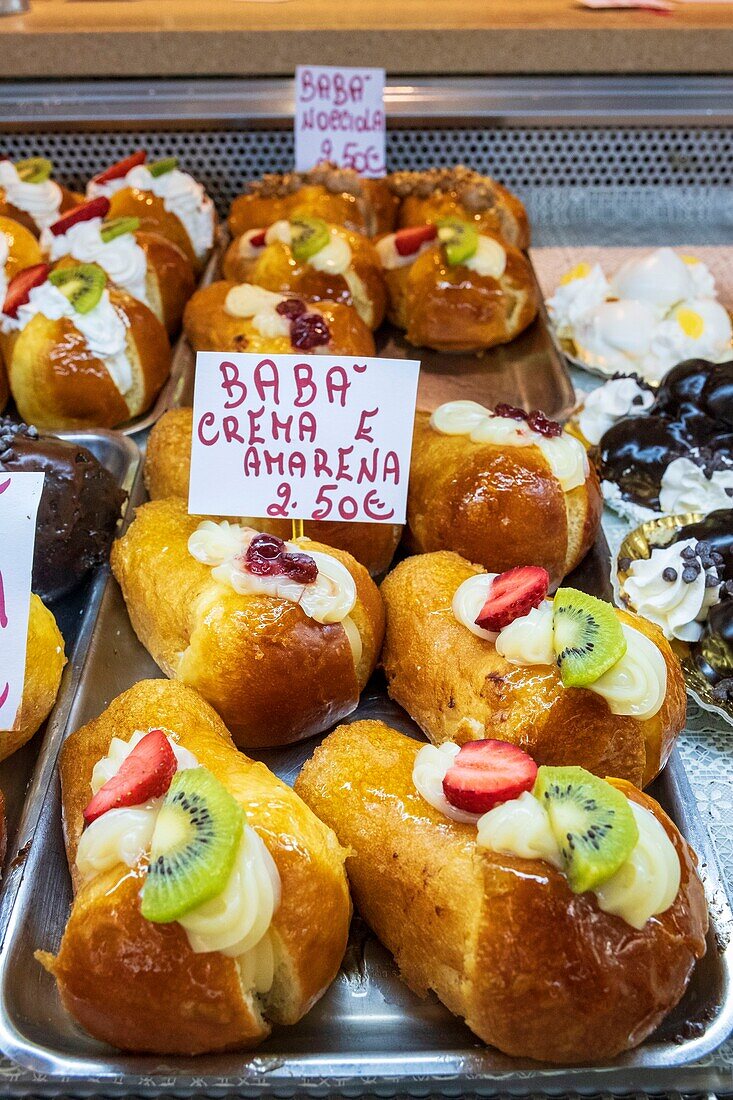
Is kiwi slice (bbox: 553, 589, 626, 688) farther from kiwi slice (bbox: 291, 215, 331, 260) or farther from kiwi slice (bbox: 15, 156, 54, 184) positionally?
kiwi slice (bbox: 15, 156, 54, 184)

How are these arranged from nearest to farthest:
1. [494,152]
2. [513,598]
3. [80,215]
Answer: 1. [513,598]
2. [80,215]
3. [494,152]

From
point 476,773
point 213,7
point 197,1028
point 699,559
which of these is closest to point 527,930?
point 476,773

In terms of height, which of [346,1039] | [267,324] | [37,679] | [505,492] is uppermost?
[267,324]

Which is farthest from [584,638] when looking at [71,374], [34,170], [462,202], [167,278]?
[34,170]

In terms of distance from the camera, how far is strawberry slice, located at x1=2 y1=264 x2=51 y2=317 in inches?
115

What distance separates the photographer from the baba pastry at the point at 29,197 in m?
3.56

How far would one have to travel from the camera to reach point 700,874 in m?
1.76

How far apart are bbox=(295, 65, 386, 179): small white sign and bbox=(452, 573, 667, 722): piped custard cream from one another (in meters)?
2.38

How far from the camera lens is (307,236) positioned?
333 centimetres

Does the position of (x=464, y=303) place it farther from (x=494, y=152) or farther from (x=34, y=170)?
(x=34, y=170)

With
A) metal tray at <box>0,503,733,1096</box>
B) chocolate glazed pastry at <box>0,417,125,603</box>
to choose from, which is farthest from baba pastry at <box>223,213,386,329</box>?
metal tray at <box>0,503,733,1096</box>

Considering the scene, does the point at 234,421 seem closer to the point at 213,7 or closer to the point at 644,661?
the point at 644,661

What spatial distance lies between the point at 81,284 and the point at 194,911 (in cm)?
215

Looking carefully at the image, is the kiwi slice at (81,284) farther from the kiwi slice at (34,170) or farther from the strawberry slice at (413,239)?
the strawberry slice at (413,239)
